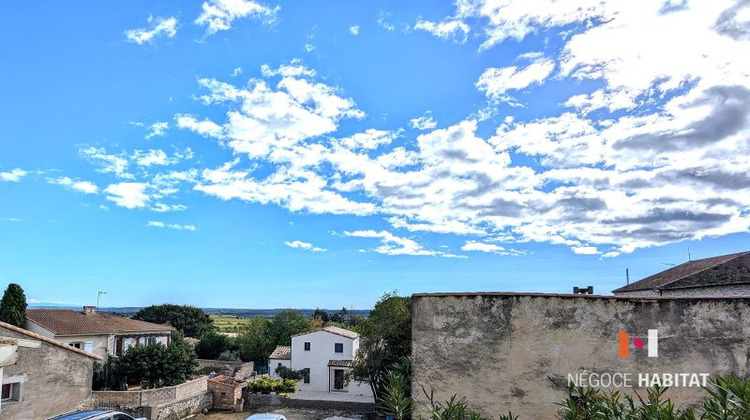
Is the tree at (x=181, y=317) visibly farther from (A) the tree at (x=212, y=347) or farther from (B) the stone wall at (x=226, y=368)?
(B) the stone wall at (x=226, y=368)

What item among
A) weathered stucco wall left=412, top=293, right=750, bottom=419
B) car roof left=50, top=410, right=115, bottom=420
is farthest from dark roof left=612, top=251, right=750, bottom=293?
car roof left=50, top=410, right=115, bottom=420

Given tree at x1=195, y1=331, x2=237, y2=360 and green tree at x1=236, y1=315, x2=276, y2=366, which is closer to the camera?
green tree at x1=236, y1=315, x2=276, y2=366

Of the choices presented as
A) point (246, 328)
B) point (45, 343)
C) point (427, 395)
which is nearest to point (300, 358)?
point (246, 328)

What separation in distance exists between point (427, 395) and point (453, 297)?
2.44 meters

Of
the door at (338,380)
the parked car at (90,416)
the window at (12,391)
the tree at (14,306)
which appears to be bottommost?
the door at (338,380)

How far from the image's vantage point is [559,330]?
10469mm

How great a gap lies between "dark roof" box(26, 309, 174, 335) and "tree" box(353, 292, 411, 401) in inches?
770

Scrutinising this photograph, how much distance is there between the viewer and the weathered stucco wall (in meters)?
9.97

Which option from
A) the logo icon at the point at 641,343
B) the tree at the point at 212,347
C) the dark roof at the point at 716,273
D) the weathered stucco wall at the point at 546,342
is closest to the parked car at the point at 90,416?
the weathered stucco wall at the point at 546,342

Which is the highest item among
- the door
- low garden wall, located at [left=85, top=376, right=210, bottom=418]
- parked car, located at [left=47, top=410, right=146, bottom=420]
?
parked car, located at [left=47, top=410, right=146, bottom=420]

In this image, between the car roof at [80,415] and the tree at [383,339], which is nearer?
the car roof at [80,415]

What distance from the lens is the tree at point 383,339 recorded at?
912 inches

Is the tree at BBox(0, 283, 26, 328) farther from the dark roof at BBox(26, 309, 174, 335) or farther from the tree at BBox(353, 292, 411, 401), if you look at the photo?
the tree at BBox(353, 292, 411, 401)

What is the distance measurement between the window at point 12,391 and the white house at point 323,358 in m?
25.6
